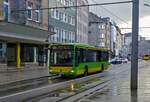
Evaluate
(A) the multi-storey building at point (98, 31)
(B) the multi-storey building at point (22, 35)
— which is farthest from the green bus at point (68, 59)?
(A) the multi-storey building at point (98, 31)

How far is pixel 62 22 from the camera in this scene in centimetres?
7112

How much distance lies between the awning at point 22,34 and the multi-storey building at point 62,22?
24.4 ft

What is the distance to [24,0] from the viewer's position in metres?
52.6

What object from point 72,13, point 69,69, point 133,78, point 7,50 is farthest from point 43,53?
point 133,78

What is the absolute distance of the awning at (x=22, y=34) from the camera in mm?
44675

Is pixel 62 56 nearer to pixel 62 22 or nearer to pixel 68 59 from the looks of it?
pixel 68 59

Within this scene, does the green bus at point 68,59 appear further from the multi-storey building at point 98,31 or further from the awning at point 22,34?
the multi-storey building at point 98,31

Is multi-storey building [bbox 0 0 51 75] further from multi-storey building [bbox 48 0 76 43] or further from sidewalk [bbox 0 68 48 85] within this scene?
sidewalk [bbox 0 68 48 85]

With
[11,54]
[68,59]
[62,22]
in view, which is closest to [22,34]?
[11,54]

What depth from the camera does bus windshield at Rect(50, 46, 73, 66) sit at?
3388cm

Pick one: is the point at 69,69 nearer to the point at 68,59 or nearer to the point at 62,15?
the point at 68,59

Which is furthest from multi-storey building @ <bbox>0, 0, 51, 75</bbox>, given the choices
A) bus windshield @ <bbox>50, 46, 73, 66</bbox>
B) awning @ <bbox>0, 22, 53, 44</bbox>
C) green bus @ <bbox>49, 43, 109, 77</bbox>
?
bus windshield @ <bbox>50, 46, 73, 66</bbox>

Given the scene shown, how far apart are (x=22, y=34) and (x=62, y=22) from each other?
22003mm

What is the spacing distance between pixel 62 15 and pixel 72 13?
859 cm
